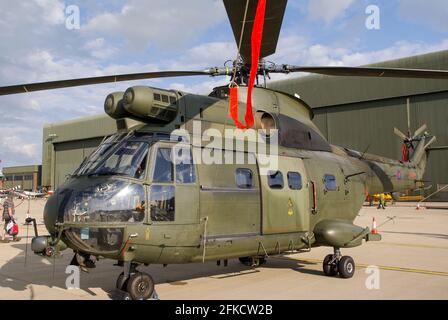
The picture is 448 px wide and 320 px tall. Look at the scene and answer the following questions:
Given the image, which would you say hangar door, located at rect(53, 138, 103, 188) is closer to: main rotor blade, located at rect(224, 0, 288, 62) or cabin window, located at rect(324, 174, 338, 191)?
cabin window, located at rect(324, 174, 338, 191)

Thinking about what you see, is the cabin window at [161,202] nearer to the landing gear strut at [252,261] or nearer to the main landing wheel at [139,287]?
the main landing wheel at [139,287]

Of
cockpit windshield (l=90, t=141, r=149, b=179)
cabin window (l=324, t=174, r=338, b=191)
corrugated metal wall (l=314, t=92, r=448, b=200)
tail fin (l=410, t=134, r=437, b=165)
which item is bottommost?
cabin window (l=324, t=174, r=338, b=191)

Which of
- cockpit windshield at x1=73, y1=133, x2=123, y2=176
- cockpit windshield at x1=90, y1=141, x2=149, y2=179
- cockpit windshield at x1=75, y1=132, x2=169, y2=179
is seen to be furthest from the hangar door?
cockpit windshield at x1=90, y1=141, x2=149, y2=179

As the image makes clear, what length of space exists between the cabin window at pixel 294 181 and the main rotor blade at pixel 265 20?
234cm

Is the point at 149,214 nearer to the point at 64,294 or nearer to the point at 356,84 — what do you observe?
the point at 64,294

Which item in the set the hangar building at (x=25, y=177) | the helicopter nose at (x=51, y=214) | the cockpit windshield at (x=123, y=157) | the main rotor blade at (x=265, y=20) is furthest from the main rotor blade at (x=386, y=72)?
the hangar building at (x=25, y=177)

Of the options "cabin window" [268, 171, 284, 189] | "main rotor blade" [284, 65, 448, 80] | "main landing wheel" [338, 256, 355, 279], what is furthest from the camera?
"main landing wheel" [338, 256, 355, 279]

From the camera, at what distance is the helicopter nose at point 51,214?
5973 millimetres

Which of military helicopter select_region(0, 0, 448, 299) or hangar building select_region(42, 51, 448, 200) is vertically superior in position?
hangar building select_region(42, 51, 448, 200)

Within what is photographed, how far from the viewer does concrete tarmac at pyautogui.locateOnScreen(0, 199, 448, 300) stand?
7012mm

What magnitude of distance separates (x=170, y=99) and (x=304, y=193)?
3.28 m

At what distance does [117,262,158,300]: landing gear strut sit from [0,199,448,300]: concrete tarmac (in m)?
0.36

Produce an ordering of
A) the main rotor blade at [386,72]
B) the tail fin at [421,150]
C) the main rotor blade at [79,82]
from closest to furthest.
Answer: the main rotor blade at [79,82] → the main rotor blade at [386,72] → the tail fin at [421,150]

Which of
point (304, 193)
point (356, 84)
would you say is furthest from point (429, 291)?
point (356, 84)
